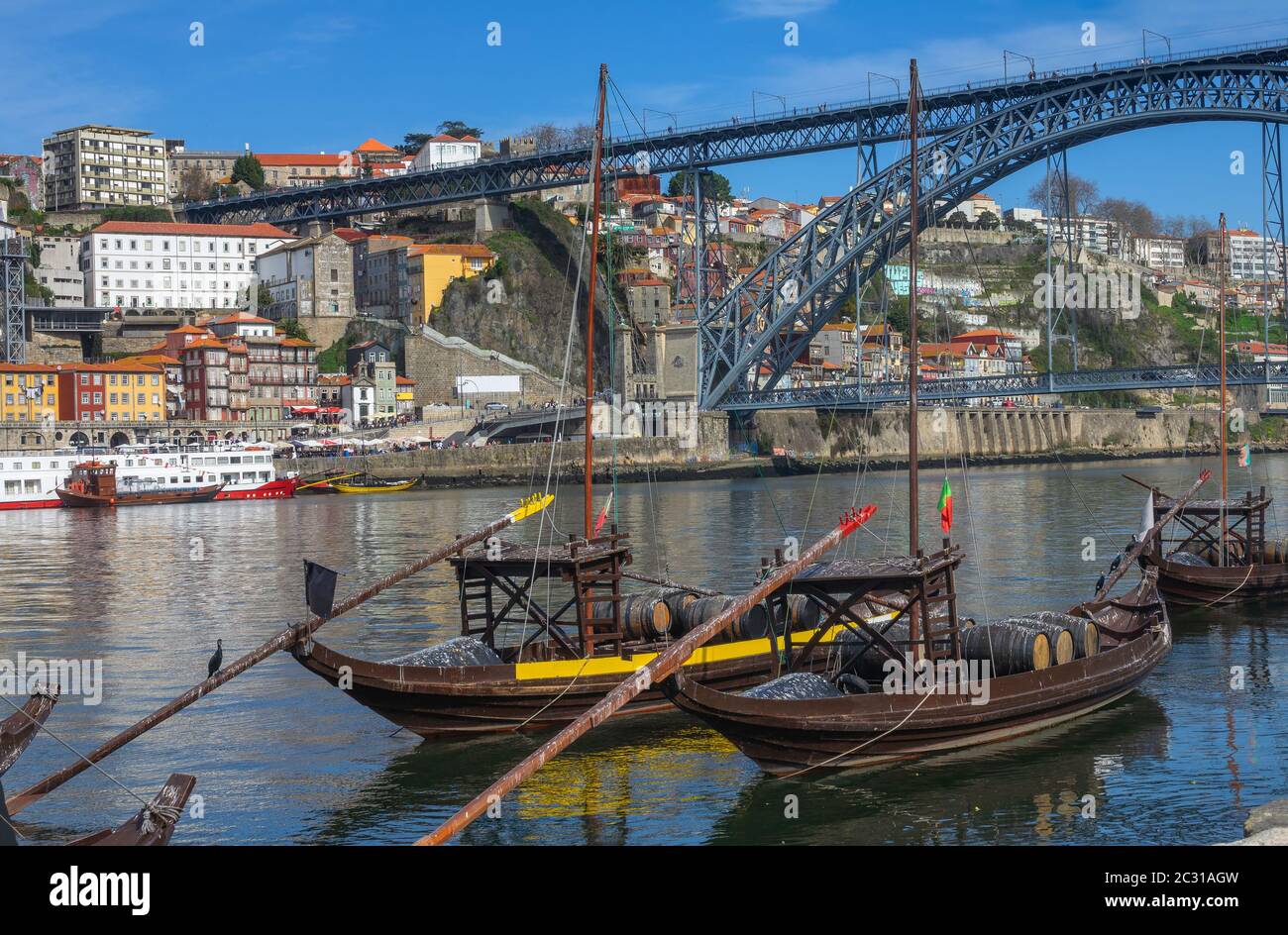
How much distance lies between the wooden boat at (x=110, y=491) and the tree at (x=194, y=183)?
5557 cm

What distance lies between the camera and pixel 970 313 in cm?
12750

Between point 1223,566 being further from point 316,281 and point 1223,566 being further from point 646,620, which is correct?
point 316,281

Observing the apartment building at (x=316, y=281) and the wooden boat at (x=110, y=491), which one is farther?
the apartment building at (x=316, y=281)

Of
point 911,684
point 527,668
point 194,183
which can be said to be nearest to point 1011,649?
point 911,684

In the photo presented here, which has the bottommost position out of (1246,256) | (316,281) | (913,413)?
(913,413)

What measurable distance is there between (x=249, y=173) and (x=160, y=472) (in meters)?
57.1

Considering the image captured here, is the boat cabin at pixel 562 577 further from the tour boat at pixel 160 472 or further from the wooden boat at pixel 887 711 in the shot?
the tour boat at pixel 160 472

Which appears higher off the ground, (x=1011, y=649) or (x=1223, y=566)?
(x=1011, y=649)

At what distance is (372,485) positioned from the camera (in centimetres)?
6450

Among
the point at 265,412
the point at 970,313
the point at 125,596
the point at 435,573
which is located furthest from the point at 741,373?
the point at 970,313

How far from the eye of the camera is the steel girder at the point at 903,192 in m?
55.8

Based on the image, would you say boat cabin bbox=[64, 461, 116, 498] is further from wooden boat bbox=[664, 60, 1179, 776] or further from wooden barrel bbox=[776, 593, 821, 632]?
wooden boat bbox=[664, 60, 1179, 776]

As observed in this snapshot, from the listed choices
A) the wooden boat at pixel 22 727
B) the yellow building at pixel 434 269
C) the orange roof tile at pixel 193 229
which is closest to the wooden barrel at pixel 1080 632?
the wooden boat at pixel 22 727
